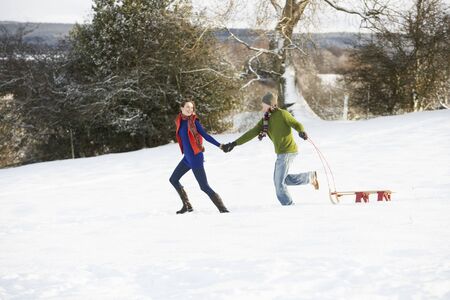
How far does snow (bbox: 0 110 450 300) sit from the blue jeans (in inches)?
12.5

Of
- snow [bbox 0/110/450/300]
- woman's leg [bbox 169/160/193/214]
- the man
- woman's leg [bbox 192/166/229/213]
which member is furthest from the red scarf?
snow [bbox 0/110/450/300]

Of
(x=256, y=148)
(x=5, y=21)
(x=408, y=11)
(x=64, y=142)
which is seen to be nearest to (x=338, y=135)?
(x=256, y=148)

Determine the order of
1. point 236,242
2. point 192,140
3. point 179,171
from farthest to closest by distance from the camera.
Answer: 1. point 179,171
2. point 192,140
3. point 236,242

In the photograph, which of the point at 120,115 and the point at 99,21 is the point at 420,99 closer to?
the point at 120,115

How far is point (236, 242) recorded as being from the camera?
4656 mm

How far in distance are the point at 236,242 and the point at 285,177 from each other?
2357 millimetres

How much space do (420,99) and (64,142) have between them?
50.4 feet

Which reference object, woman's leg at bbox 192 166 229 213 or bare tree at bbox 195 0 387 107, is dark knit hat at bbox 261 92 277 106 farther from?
bare tree at bbox 195 0 387 107

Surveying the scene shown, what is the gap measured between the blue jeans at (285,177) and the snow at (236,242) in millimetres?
318

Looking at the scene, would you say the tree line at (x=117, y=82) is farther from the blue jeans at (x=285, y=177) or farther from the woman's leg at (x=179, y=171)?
the blue jeans at (x=285, y=177)

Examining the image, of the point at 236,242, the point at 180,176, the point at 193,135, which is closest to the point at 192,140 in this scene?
the point at 193,135

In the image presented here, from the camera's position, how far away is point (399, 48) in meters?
20.0

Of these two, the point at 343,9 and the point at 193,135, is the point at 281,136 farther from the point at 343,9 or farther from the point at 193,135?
the point at 343,9

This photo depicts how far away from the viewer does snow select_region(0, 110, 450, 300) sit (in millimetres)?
3514
